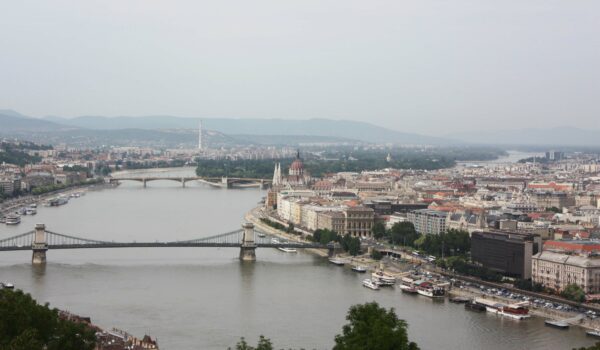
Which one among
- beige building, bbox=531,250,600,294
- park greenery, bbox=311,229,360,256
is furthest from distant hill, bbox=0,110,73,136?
beige building, bbox=531,250,600,294

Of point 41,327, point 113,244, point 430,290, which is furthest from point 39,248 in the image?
point 41,327

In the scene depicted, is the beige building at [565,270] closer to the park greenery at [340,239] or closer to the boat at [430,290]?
the boat at [430,290]

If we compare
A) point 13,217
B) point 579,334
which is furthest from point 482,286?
point 13,217

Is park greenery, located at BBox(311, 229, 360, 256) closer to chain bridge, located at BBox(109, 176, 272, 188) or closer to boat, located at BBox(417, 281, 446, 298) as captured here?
boat, located at BBox(417, 281, 446, 298)

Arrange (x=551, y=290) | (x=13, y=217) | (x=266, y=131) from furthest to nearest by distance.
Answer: (x=266, y=131)
(x=13, y=217)
(x=551, y=290)

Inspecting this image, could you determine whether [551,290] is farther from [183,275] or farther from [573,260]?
[183,275]
